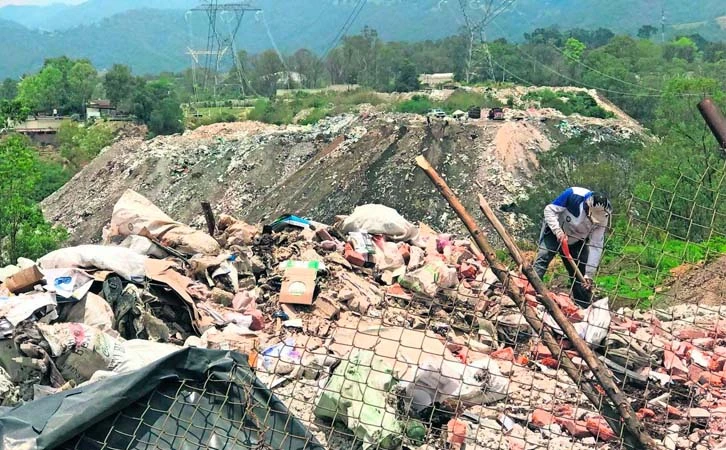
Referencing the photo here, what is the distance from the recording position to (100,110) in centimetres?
4694

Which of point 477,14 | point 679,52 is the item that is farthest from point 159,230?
point 679,52

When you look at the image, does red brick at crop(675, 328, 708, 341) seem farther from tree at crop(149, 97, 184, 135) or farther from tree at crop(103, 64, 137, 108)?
tree at crop(103, 64, 137, 108)

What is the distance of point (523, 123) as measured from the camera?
24297mm

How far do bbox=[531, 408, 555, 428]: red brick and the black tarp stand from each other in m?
0.98

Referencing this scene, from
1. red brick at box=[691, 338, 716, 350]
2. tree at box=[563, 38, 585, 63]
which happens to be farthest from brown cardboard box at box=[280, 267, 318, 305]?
tree at box=[563, 38, 585, 63]

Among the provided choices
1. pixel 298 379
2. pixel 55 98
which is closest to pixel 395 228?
pixel 298 379

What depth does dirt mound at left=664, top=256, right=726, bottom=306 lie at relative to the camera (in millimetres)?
5164

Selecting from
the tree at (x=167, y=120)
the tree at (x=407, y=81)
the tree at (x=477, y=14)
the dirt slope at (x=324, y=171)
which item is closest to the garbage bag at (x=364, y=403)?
the dirt slope at (x=324, y=171)

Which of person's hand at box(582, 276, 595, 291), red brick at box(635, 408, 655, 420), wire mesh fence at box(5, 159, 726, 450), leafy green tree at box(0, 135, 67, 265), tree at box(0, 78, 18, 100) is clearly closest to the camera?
wire mesh fence at box(5, 159, 726, 450)

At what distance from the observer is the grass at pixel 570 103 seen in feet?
110

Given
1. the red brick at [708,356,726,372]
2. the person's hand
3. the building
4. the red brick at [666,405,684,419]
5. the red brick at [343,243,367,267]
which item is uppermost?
the person's hand

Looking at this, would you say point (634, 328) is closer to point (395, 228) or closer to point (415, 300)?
point (415, 300)

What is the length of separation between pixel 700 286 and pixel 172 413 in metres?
4.19

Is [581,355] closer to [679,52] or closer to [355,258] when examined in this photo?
[355,258]
